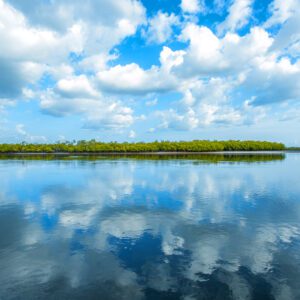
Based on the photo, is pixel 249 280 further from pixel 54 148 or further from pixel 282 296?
pixel 54 148

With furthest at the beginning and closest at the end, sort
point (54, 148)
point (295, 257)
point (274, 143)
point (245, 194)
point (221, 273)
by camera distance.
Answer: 1. point (274, 143)
2. point (54, 148)
3. point (245, 194)
4. point (295, 257)
5. point (221, 273)

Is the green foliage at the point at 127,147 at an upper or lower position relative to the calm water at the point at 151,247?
upper

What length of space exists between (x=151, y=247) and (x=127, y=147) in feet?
461

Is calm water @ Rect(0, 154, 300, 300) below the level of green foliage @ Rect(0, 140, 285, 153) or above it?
below

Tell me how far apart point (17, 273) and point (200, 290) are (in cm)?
629

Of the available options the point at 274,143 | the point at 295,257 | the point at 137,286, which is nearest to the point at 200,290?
the point at 137,286

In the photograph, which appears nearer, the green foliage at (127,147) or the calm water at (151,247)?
the calm water at (151,247)

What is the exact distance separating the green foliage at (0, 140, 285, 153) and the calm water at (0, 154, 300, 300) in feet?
425

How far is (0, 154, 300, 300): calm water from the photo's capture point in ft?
28.5

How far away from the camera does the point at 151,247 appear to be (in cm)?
1179

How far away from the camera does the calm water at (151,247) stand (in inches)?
341

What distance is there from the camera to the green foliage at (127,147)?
14962 centimetres

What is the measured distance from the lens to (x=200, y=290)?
8508 mm

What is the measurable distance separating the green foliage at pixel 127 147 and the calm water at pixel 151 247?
130 m
